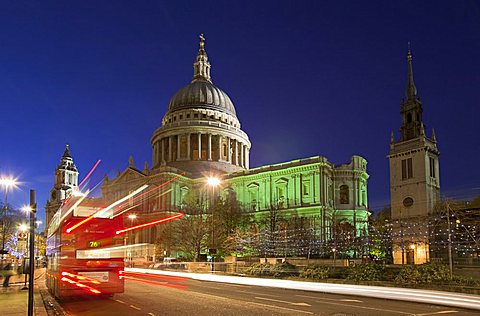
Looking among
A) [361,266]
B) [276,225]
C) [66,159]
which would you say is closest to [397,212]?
[276,225]

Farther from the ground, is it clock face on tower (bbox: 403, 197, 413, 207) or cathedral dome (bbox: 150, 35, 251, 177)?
cathedral dome (bbox: 150, 35, 251, 177)

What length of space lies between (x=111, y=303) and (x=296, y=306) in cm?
704

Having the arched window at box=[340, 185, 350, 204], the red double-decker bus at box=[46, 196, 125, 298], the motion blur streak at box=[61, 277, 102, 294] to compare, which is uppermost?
the arched window at box=[340, 185, 350, 204]

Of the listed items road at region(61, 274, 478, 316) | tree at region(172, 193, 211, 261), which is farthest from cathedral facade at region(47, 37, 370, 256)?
road at region(61, 274, 478, 316)

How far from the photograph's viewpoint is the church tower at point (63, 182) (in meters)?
145

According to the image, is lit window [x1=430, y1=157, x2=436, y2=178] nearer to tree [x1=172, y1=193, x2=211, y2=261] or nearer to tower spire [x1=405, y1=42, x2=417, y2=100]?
tower spire [x1=405, y1=42, x2=417, y2=100]

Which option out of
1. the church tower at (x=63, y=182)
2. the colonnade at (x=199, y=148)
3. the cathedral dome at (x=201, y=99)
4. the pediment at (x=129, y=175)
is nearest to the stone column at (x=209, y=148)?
the colonnade at (x=199, y=148)

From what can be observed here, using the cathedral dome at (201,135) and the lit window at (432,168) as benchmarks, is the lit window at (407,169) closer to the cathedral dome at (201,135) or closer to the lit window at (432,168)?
the lit window at (432,168)

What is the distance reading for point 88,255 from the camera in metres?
19.0

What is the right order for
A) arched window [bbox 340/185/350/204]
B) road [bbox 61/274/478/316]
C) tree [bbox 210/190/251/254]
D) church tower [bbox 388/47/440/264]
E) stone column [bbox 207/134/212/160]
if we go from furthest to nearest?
stone column [bbox 207/134/212/160] < arched window [bbox 340/185/350/204] < tree [bbox 210/190/251/254] < church tower [bbox 388/47/440/264] < road [bbox 61/274/478/316]

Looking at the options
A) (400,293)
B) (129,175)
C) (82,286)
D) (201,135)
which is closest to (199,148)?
(201,135)

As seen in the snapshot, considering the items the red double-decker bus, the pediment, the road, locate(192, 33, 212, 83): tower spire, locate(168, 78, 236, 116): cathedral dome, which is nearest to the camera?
the road

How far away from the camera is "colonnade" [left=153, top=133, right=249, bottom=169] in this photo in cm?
10738

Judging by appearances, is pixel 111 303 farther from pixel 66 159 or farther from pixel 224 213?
pixel 66 159
